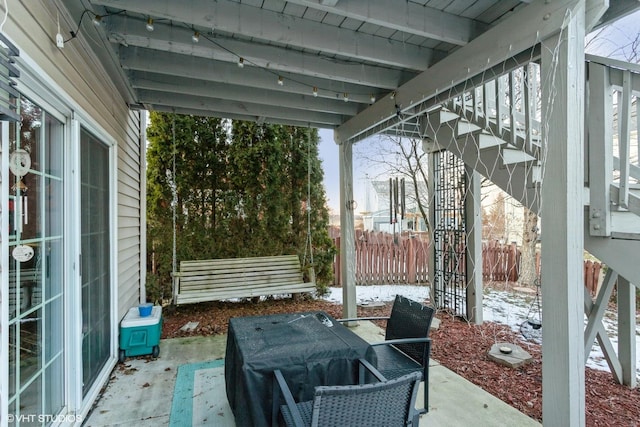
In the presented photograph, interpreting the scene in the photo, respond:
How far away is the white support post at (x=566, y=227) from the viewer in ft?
5.48

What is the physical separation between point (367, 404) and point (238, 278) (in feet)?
12.4

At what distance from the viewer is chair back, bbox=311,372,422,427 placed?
1.12m

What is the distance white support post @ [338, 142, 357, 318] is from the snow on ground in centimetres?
119

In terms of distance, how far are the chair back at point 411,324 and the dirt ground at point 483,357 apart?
853 millimetres

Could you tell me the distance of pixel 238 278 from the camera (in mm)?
4688

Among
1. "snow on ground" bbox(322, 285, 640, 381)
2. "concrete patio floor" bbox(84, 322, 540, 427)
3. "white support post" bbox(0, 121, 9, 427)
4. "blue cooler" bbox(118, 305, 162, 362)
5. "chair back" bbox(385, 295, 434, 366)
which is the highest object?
"white support post" bbox(0, 121, 9, 427)

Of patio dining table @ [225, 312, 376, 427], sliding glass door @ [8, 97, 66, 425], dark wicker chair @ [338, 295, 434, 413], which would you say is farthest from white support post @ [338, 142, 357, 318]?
sliding glass door @ [8, 97, 66, 425]

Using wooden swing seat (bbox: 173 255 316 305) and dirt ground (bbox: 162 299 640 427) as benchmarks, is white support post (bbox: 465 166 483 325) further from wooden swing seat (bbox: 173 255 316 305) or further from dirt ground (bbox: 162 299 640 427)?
wooden swing seat (bbox: 173 255 316 305)

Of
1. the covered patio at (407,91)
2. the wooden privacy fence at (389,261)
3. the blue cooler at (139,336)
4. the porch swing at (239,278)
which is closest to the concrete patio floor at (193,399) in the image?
the blue cooler at (139,336)

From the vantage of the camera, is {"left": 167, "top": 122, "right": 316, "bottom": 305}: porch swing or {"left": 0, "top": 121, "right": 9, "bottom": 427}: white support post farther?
{"left": 167, "top": 122, "right": 316, "bottom": 305}: porch swing

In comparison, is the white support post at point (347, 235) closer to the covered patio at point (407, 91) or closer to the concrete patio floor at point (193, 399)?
the covered patio at point (407, 91)

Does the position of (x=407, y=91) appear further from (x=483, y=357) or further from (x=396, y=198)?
(x=483, y=357)

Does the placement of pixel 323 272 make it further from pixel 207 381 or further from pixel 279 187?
pixel 207 381

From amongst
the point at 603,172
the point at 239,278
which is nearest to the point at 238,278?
the point at 239,278
